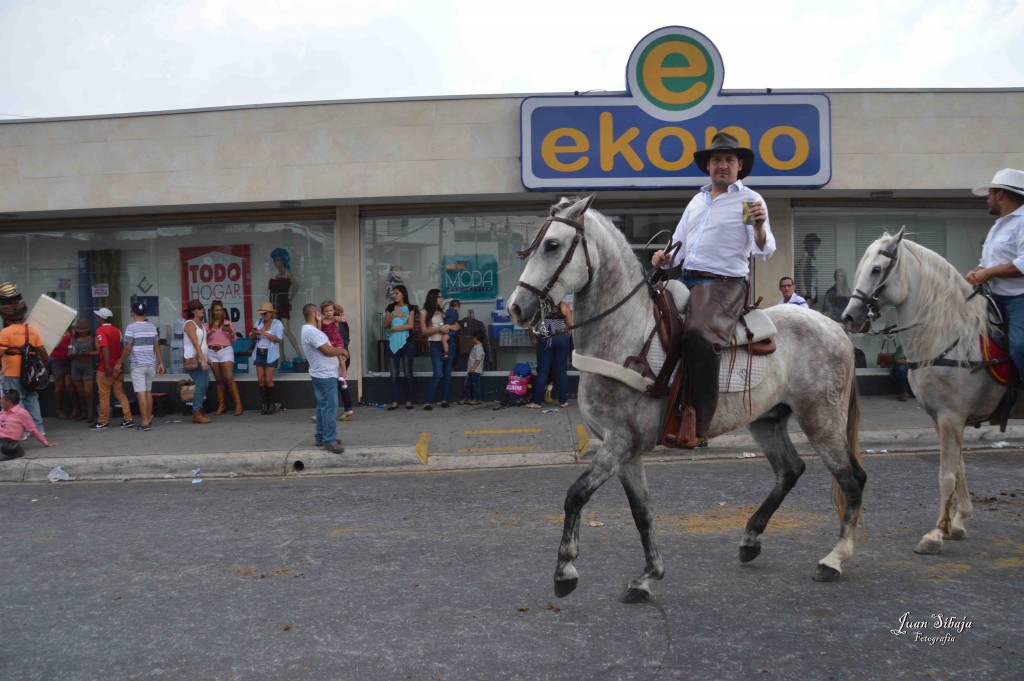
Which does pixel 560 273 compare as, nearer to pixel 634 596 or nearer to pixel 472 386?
pixel 634 596

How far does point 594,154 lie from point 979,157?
6354 millimetres

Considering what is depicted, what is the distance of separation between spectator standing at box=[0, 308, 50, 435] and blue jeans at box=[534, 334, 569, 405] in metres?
7.41

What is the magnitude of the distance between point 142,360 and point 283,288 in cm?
298

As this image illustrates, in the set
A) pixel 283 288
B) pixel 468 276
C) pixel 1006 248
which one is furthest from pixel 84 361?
pixel 1006 248

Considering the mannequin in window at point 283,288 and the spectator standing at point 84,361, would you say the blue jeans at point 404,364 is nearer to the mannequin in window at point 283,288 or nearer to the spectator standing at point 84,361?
the mannequin in window at point 283,288

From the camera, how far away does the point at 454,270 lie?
48.0ft

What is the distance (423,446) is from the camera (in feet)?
34.1

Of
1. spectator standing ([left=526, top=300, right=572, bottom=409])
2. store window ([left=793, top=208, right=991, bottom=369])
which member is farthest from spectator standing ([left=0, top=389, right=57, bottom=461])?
store window ([left=793, top=208, right=991, bottom=369])

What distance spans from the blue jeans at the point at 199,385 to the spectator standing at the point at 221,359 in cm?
41

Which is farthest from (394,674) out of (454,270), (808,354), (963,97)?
(963,97)

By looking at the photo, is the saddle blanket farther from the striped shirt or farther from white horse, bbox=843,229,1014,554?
the striped shirt

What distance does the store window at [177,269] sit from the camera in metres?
14.8

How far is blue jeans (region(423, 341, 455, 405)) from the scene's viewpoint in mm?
13672

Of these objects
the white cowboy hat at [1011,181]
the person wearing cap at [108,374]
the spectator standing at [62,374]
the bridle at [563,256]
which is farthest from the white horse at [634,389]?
the spectator standing at [62,374]
